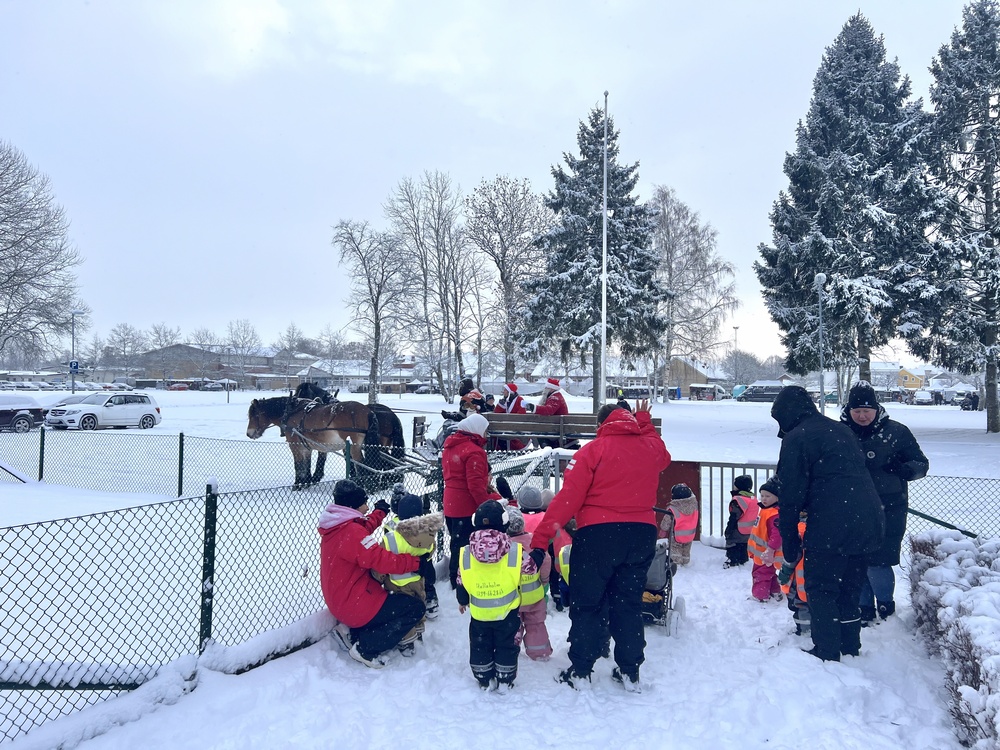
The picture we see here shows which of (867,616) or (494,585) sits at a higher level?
(494,585)

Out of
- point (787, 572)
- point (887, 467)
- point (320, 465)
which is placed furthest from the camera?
point (320, 465)

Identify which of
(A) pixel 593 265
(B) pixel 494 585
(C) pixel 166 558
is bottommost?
(C) pixel 166 558

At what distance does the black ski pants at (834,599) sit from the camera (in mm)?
3749

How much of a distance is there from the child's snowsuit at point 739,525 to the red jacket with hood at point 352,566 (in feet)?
11.4

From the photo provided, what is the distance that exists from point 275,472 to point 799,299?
819 inches

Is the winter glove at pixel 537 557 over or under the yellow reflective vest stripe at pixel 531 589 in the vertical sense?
over

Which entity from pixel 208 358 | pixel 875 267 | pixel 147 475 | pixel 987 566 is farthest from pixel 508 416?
pixel 208 358

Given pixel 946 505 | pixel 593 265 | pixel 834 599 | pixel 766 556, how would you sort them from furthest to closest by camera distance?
pixel 593 265
pixel 946 505
pixel 766 556
pixel 834 599

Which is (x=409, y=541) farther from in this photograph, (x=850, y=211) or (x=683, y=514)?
(x=850, y=211)

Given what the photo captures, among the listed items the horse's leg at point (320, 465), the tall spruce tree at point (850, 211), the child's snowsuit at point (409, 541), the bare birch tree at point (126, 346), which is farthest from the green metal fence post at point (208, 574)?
the bare birch tree at point (126, 346)

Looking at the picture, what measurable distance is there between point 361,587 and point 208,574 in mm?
943

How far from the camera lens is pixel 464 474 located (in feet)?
16.8

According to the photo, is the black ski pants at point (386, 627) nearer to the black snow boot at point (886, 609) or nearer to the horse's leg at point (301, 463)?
the black snow boot at point (886, 609)

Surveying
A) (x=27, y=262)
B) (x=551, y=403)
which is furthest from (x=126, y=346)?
(x=551, y=403)
